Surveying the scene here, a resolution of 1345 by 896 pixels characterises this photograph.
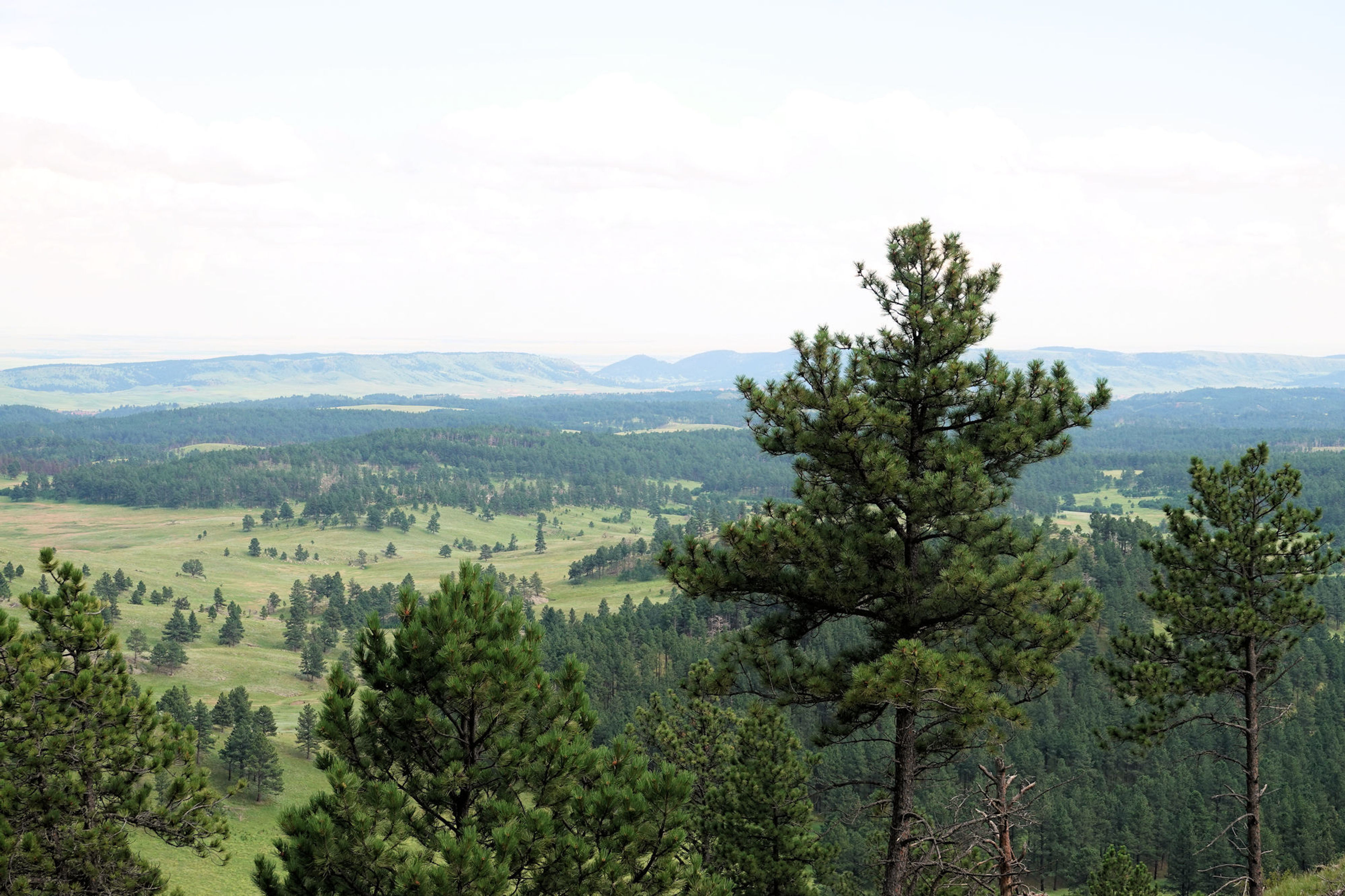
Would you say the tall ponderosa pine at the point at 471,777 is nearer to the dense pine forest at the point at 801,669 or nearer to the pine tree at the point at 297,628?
the dense pine forest at the point at 801,669

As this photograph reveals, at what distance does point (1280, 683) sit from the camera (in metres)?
115

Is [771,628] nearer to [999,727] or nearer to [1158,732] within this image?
[999,727]

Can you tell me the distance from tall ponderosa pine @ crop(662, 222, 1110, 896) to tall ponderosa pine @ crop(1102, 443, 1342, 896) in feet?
26.2

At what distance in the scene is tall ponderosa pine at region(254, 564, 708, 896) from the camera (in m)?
15.0

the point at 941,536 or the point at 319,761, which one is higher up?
the point at 941,536

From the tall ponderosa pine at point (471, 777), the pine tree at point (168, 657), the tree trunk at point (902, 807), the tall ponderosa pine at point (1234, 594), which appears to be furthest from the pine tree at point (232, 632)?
the tree trunk at point (902, 807)

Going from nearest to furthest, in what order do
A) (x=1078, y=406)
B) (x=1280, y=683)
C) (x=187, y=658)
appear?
(x=1078, y=406) < (x=1280, y=683) < (x=187, y=658)

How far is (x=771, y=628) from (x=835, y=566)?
203 cm

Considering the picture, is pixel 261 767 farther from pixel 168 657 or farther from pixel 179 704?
pixel 168 657

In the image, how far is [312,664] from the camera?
12825cm

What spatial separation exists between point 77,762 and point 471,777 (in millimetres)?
9658

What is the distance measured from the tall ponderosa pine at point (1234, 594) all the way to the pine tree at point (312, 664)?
120752 mm

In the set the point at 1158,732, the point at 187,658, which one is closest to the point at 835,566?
the point at 1158,732

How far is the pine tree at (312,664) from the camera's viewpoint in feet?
419
